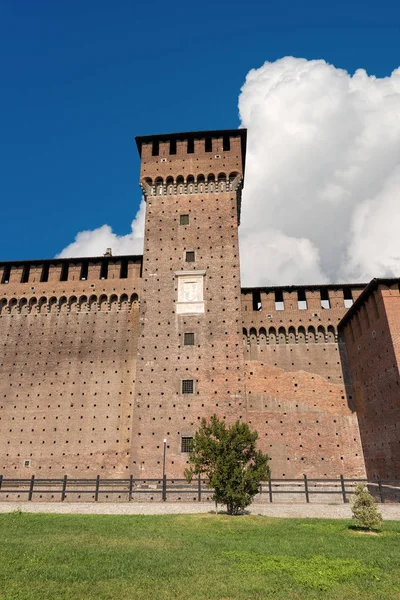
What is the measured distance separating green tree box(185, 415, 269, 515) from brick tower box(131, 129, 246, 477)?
6614mm

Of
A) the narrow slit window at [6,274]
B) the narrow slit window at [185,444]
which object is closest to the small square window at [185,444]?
the narrow slit window at [185,444]

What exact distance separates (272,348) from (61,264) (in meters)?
12.7

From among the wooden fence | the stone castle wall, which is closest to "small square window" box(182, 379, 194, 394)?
the stone castle wall

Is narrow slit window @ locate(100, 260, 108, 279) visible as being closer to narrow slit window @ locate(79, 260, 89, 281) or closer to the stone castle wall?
the stone castle wall

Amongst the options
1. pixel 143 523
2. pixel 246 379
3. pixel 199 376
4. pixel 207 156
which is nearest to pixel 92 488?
pixel 199 376

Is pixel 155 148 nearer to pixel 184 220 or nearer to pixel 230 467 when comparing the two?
pixel 184 220

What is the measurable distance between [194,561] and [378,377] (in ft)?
45.5

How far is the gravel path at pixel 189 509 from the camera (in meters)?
11.6

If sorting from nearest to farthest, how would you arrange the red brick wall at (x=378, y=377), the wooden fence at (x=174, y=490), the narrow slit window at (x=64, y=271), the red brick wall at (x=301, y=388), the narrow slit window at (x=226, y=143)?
1. the wooden fence at (x=174, y=490)
2. the red brick wall at (x=378, y=377)
3. the red brick wall at (x=301, y=388)
4. the narrow slit window at (x=64, y=271)
5. the narrow slit window at (x=226, y=143)

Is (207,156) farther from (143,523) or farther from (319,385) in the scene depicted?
(143,523)

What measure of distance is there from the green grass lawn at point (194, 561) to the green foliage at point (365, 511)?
28cm

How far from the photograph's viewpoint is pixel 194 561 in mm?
6031

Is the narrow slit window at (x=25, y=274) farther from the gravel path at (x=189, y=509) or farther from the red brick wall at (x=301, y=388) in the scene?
the gravel path at (x=189, y=509)

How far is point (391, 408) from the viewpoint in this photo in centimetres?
1655
